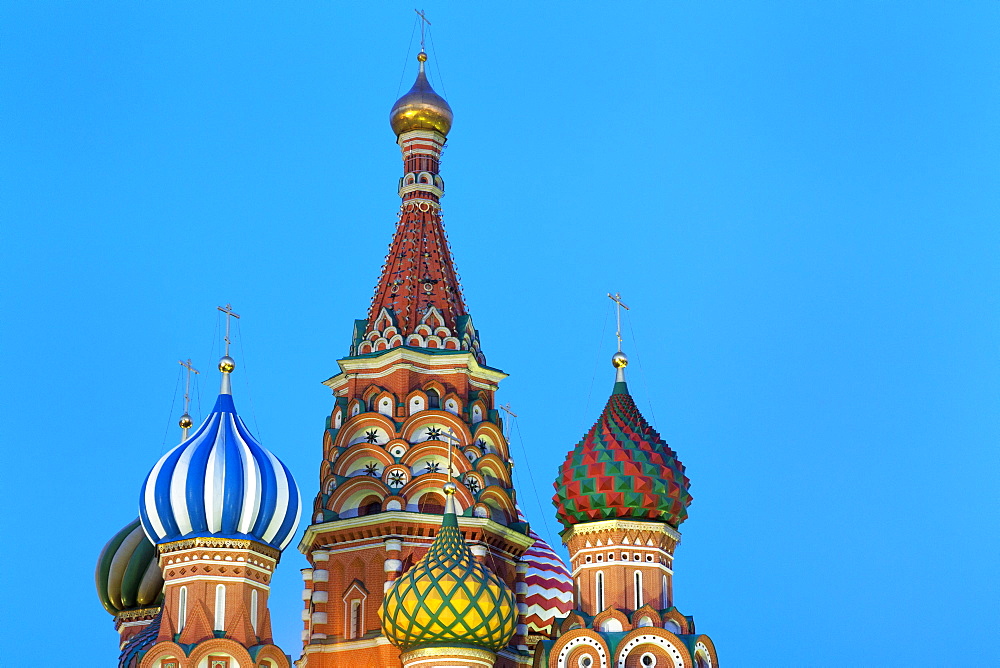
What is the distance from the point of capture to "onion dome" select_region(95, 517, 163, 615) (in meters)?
36.5

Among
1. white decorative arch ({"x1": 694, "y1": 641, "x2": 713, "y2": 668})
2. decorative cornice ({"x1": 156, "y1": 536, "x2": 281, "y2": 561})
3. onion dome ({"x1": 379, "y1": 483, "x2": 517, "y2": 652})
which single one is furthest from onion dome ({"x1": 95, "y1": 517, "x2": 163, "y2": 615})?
white decorative arch ({"x1": 694, "y1": 641, "x2": 713, "y2": 668})

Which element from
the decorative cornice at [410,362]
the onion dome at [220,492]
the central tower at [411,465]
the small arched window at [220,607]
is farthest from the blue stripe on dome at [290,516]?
the decorative cornice at [410,362]

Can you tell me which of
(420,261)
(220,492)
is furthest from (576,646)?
(420,261)

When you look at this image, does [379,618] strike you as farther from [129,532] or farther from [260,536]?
[129,532]

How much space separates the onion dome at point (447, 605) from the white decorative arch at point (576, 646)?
2.61 ft

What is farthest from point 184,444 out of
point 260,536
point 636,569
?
point 636,569

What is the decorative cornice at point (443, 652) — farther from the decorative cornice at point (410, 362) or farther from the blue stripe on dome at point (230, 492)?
the decorative cornice at point (410, 362)

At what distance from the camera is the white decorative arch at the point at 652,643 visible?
31.1 m

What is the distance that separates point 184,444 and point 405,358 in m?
4.45

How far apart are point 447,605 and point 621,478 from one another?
3124 mm

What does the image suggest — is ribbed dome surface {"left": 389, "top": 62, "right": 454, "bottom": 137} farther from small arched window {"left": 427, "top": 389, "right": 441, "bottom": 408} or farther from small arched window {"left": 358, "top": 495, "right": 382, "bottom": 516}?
small arched window {"left": 358, "top": 495, "right": 382, "bottom": 516}

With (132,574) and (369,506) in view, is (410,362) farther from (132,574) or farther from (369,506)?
(132,574)

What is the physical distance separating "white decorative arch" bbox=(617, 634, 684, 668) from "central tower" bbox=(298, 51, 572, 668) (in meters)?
2.14

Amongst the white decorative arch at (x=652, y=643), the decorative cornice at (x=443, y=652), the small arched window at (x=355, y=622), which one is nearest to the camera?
the decorative cornice at (x=443, y=652)
